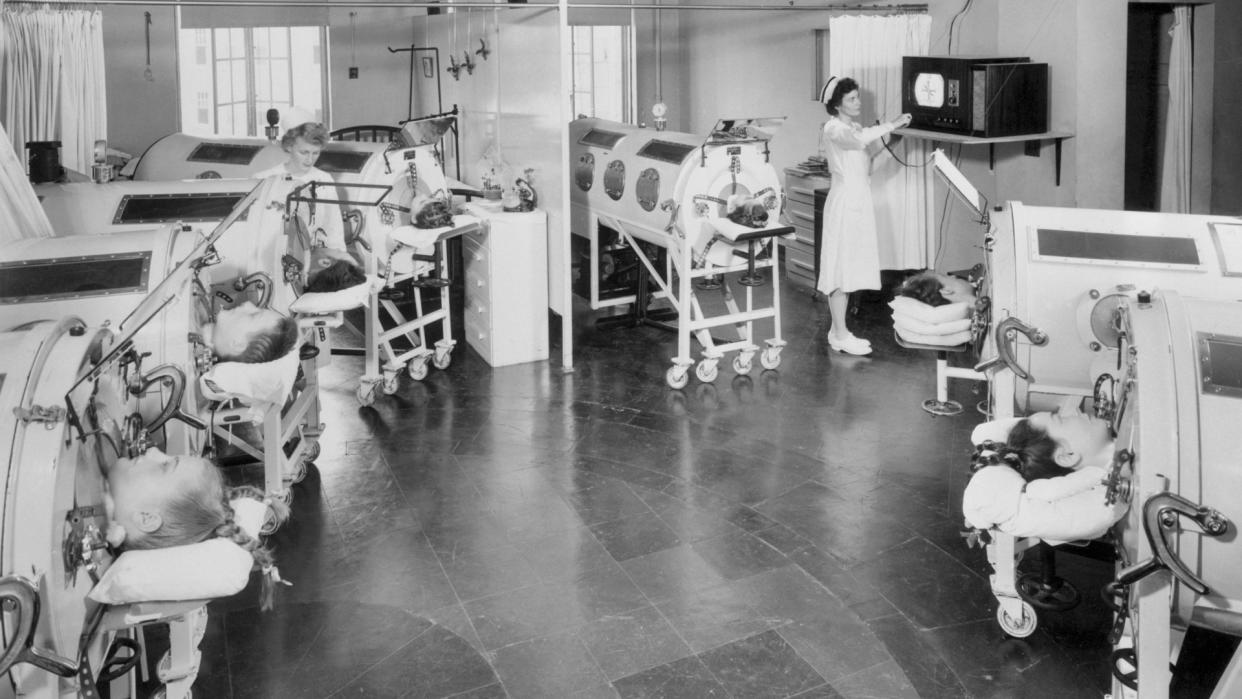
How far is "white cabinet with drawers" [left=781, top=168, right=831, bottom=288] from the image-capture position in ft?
27.8

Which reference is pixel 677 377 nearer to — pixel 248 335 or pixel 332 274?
pixel 332 274

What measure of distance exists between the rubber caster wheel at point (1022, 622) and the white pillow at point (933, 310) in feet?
3.40

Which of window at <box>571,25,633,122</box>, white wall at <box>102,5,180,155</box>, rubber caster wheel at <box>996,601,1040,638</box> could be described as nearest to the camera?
rubber caster wheel at <box>996,601,1040,638</box>

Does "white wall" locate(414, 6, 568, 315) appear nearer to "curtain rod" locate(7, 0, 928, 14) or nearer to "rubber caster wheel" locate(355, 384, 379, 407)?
"curtain rod" locate(7, 0, 928, 14)

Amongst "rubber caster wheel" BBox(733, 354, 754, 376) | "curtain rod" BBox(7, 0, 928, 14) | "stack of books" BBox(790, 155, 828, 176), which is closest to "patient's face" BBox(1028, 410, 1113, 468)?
"curtain rod" BBox(7, 0, 928, 14)

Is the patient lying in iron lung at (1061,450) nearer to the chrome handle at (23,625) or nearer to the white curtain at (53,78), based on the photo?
the chrome handle at (23,625)

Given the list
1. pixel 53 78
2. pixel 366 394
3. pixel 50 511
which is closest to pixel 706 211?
pixel 366 394

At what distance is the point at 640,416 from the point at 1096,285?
2.56m

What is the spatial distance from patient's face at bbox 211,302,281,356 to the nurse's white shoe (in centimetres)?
399

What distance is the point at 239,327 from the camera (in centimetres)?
347

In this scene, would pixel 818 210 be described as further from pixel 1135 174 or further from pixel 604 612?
pixel 604 612

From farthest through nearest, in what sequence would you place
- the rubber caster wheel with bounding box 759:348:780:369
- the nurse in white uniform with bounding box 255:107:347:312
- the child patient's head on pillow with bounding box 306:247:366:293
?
1. the rubber caster wheel with bounding box 759:348:780:369
2. the nurse in white uniform with bounding box 255:107:347:312
3. the child patient's head on pillow with bounding box 306:247:366:293

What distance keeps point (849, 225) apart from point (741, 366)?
3.79 ft

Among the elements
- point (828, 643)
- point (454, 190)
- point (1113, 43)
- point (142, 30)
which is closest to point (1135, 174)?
point (1113, 43)
